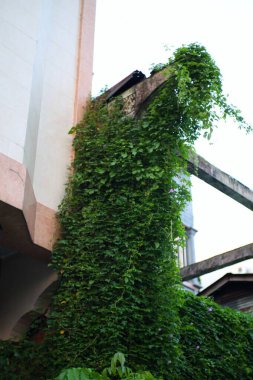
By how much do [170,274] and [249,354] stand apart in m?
3.21

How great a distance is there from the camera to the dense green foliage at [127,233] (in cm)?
713

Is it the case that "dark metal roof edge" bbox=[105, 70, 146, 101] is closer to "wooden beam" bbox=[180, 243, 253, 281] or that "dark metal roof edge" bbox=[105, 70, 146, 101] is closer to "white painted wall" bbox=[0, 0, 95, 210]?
"white painted wall" bbox=[0, 0, 95, 210]

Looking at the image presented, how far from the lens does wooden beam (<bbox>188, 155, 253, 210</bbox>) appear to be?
8875 millimetres

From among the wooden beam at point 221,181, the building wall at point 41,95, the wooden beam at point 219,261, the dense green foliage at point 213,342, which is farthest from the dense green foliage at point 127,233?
the wooden beam at point 219,261

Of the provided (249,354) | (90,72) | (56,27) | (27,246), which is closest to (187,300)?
(249,354)

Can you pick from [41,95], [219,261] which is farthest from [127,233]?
[41,95]

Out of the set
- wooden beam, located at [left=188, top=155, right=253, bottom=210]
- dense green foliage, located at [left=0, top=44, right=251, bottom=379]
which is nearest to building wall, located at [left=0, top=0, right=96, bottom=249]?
dense green foliage, located at [left=0, top=44, right=251, bottom=379]

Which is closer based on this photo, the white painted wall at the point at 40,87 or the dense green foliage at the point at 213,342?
the white painted wall at the point at 40,87

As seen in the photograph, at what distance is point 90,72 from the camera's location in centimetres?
986

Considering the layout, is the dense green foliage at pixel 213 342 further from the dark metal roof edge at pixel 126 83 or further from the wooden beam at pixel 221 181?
the dark metal roof edge at pixel 126 83

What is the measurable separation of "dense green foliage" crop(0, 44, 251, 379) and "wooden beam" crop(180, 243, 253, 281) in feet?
3.73

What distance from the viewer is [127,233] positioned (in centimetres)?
767

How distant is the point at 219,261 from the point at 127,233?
1.94 m

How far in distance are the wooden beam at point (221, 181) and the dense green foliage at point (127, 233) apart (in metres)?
0.47
